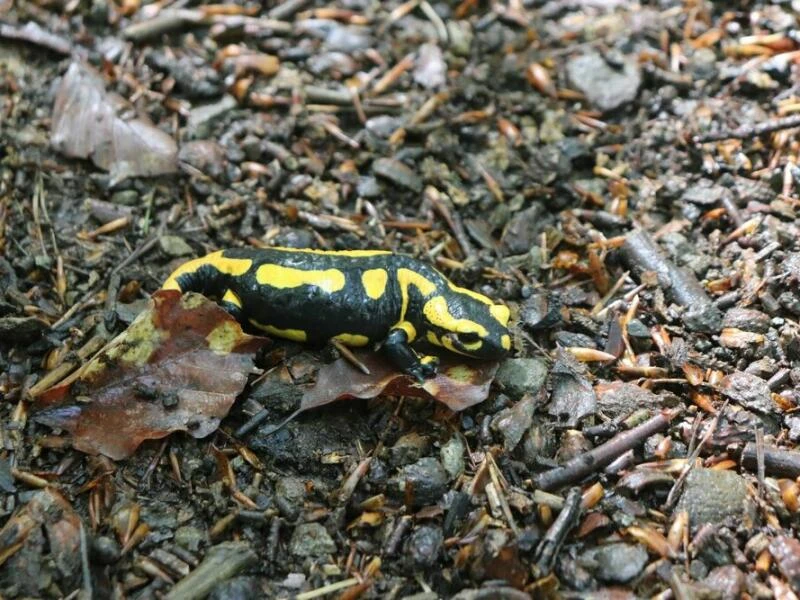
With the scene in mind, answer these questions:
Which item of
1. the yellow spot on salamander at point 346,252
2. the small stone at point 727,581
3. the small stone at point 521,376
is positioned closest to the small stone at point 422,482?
the small stone at point 521,376

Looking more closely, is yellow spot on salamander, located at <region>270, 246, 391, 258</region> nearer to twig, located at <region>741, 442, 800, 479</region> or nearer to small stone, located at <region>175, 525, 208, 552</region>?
small stone, located at <region>175, 525, 208, 552</region>

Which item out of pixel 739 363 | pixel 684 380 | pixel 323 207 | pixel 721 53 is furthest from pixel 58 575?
pixel 721 53

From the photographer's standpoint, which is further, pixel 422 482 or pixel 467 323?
pixel 467 323

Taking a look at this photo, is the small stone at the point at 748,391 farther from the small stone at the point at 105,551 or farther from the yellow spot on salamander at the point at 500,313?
the small stone at the point at 105,551

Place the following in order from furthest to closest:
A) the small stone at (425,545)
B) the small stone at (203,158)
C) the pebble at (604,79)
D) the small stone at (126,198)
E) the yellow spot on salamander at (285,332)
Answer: the pebble at (604,79), the small stone at (203,158), the small stone at (126,198), the yellow spot on salamander at (285,332), the small stone at (425,545)

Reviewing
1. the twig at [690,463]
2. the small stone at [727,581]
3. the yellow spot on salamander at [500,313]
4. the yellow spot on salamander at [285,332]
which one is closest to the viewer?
the small stone at [727,581]

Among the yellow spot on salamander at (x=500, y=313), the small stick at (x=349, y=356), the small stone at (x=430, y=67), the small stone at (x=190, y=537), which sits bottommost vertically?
the small stone at (x=190, y=537)

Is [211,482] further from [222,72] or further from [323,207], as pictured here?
[222,72]

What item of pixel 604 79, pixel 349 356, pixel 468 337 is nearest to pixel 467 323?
pixel 468 337

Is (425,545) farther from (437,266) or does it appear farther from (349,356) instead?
(437,266)
